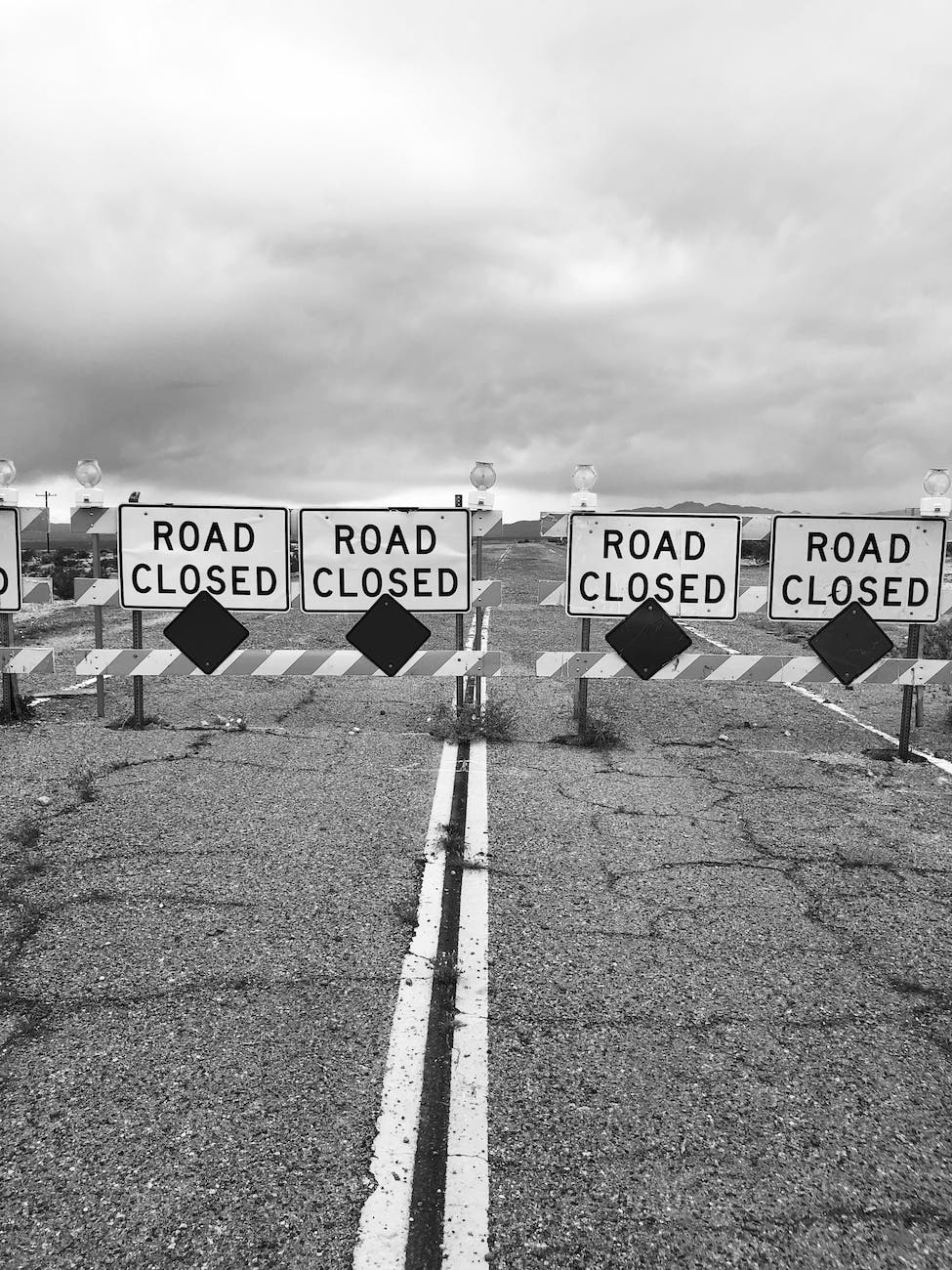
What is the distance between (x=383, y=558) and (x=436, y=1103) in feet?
17.9

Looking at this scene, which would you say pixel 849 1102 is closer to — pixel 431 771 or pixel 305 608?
pixel 431 771

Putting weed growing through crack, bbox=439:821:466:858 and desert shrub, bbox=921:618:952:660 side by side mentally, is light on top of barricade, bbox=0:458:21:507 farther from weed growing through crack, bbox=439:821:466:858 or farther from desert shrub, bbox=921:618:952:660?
desert shrub, bbox=921:618:952:660

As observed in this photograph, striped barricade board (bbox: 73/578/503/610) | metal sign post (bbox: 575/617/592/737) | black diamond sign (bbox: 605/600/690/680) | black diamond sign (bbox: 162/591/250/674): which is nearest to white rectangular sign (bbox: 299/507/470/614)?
striped barricade board (bbox: 73/578/503/610)

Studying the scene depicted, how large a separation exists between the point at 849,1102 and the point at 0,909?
3645 mm

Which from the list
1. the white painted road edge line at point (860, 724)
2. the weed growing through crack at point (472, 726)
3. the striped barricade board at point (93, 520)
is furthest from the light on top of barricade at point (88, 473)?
the white painted road edge line at point (860, 724)

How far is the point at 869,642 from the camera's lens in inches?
295

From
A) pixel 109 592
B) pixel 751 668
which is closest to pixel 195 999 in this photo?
pixel 109 592

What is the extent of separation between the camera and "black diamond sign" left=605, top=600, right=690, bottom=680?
7473mm

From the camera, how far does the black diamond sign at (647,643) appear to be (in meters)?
7.47

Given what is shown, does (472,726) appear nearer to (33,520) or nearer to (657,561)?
(657,561)

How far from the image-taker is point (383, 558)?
25.6 ft

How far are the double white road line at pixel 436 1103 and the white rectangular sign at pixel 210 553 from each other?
12.7 feet

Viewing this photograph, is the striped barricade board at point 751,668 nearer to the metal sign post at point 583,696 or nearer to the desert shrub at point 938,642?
the metal sign post at point 583,696

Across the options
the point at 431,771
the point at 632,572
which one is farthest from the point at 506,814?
the point at 632,572
